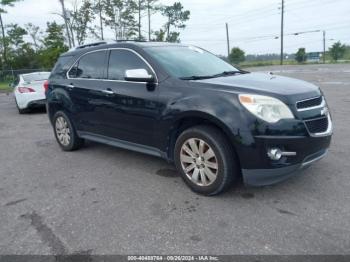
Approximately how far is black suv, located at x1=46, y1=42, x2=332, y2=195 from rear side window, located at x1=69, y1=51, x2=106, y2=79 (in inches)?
0.7

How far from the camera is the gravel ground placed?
111 inches

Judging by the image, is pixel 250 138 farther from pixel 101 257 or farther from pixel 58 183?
pixel 58 183

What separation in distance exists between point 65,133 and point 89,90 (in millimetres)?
1239

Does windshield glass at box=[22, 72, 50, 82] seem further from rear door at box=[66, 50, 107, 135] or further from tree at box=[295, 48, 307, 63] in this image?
tree at box=[295, 48, 307, 63]

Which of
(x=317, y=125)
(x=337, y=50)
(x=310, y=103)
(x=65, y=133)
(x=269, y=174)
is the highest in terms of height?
(x=337, y=50)

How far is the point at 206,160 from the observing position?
144 inches

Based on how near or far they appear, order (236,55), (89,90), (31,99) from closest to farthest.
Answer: (89,90) < (31,99) < (236,55)

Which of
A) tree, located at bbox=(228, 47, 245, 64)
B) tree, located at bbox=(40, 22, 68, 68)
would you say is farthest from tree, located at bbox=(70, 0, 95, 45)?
tree, located at bbox=(228, 47, 245, 64)

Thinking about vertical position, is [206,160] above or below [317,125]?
below

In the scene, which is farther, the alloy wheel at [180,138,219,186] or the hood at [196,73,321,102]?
the alloy wheel at [180,138,219,186]

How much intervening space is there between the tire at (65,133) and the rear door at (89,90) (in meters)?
0.28

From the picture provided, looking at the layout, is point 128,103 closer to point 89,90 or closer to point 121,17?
point 89,90

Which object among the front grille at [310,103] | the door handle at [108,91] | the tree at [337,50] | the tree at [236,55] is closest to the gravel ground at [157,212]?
the front grille at [310,103]

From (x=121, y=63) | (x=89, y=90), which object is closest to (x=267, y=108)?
(x=121, y=63)
